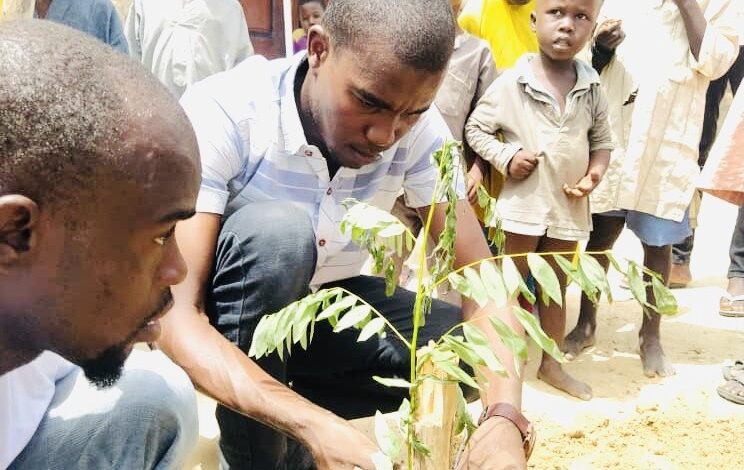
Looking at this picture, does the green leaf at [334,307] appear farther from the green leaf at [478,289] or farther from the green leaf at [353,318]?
the green leaf at [478,289]

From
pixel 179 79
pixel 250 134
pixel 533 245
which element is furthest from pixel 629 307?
pixel 250 134

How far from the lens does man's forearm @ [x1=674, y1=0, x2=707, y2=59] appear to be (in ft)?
11.8

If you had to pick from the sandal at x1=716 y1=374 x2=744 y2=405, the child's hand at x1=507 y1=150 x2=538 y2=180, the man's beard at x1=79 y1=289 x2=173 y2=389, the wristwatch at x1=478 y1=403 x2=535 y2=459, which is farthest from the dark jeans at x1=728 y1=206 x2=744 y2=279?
the man's beard at x1=79 y1=289 x2=173 y2=389

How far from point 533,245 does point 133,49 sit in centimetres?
230

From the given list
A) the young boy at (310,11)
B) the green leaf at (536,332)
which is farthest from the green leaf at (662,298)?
the young boy at (310,11)

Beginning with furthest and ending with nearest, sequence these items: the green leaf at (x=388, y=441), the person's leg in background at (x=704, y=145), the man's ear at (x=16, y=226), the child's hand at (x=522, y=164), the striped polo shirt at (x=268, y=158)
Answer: the person's leg in background at (x=704, y=145)
the child's hand at (x=522, y=164)
the striped polo shirt at (x=268, y=158)
the green leaf at (x=388, y=441)
the man's ear at (x=16, y=226)

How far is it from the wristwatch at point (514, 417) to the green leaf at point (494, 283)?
0.68m

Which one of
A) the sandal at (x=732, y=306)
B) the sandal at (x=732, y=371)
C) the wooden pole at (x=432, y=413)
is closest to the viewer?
the wooden pole at (x=432, y=413)

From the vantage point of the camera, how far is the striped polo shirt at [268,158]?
2.18 m

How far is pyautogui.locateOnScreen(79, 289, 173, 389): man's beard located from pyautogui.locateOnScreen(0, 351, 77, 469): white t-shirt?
0.59ft

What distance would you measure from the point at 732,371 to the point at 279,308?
92.3 inches

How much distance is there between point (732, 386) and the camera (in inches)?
136

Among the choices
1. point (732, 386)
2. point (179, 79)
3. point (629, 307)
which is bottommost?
point (629, 307)

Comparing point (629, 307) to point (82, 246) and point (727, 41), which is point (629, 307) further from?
point (82, 246)
